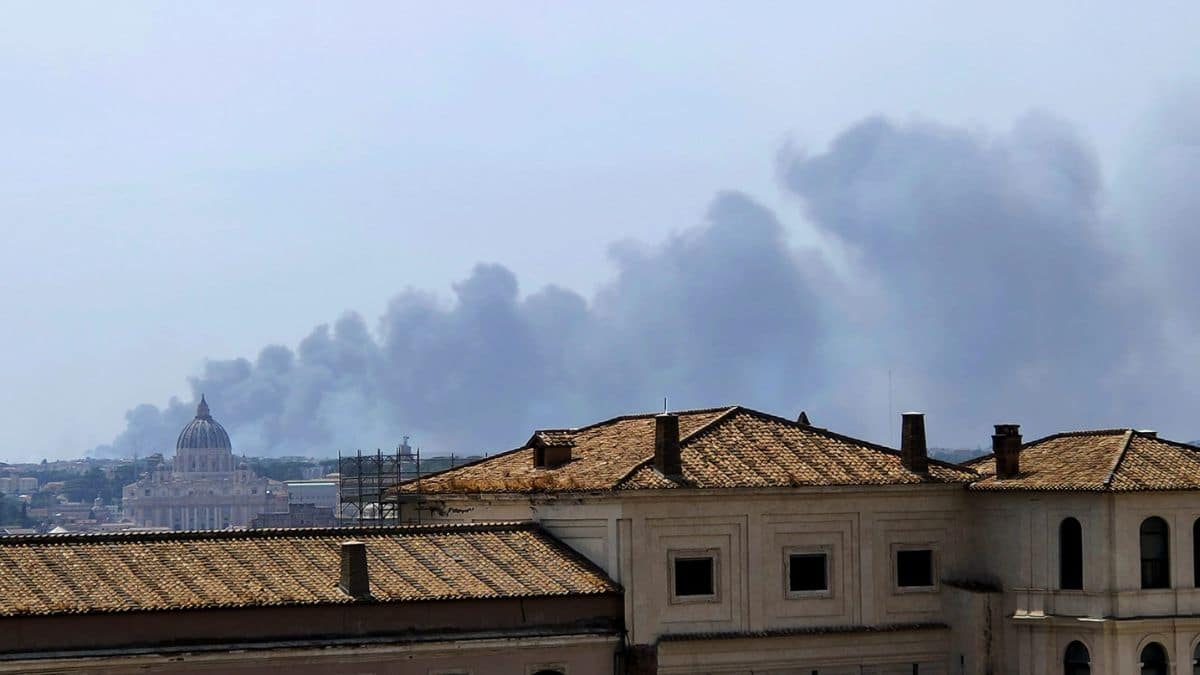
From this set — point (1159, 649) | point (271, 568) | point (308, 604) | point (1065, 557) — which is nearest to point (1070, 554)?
point (1065, 557)

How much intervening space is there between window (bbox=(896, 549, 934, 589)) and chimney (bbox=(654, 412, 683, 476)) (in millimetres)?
5727

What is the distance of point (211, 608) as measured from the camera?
1688 inches

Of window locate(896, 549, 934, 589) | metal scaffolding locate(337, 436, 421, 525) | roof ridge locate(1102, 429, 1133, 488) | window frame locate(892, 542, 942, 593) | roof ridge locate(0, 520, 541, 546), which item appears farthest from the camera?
metal scaffolding locate(337, 436, 421, 525)

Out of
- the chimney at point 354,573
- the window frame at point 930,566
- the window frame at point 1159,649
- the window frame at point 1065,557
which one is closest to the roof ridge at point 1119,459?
the window frame at point 1065,557

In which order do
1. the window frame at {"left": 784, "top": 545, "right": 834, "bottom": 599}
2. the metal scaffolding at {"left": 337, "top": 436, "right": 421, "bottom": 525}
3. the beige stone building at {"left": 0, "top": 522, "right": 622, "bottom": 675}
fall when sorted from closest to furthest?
the beige stone building at {"left": 0, "top": 522, "right": 622, "bottom": 675}, the window frame at {"left": 784, "top": 545, "right": 834, "bottom": 599}, the metal scaffolding at {"left": 337, "top": 436, "right": 421, "bottom": 525}

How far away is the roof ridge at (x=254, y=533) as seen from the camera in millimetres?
44500

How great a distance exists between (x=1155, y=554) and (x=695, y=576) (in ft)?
32.1

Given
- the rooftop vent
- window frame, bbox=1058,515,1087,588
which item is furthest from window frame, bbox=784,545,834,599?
the rooftop vent

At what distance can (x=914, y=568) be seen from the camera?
51406 mm

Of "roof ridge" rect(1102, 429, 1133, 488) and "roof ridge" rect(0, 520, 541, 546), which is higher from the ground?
"roof ridge" rect(1102, 429, 1133, 488)

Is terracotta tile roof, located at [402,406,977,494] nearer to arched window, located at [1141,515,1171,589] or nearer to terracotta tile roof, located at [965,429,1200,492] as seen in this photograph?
terracotta tile roof, located at [965,429,1200,492]

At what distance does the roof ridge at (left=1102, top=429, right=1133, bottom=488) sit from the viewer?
48.2m

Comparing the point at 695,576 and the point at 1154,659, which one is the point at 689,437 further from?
the point at 1154,659

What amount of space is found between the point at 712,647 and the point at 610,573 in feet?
8.89
